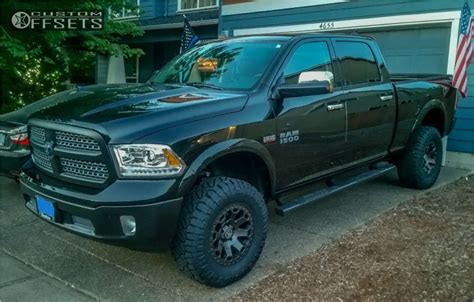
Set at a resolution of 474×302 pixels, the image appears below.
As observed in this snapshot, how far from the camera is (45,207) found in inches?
131

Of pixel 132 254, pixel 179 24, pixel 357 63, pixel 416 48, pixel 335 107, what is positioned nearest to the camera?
pixel 132 254

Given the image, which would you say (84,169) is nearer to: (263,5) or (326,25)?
(326,25)

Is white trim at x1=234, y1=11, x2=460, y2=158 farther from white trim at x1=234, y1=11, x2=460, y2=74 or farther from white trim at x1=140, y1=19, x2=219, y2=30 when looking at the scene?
white trim at x1=140, y1=19, x2=219, y2=30

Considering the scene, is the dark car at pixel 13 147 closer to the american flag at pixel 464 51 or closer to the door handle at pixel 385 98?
the door handle at pixel 385 98

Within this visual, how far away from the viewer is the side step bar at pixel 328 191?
3895mm

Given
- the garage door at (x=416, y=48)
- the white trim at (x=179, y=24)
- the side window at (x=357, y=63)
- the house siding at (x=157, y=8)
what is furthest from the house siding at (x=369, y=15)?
the house siding at (x=157, y=8)

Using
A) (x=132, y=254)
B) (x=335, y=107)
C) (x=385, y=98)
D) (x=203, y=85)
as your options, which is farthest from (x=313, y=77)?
(x=132, y=254)

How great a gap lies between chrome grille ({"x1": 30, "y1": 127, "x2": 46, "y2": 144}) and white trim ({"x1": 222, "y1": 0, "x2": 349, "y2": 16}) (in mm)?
6740

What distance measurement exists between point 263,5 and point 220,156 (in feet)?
25.0

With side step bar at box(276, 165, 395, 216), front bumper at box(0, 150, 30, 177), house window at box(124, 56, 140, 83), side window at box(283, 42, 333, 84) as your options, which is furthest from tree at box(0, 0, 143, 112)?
house window at box(124, 56, 140, 83)

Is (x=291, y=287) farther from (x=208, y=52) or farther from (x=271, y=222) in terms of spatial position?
(x=208, y=52)

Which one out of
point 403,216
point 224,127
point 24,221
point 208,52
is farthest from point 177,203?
point 403,216

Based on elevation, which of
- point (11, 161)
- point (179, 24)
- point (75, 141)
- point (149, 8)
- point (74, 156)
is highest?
point (149, 8)

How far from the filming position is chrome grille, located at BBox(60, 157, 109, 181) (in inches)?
120
